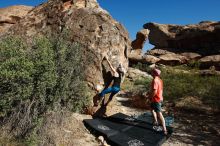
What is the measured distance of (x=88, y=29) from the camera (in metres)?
9.87

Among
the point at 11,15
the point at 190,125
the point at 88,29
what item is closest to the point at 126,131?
the point at 190,125

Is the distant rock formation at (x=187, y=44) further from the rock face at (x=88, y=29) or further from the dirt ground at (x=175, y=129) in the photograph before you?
the rock face at (x=88, y=29)

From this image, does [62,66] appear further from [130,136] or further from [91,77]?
[130,136]

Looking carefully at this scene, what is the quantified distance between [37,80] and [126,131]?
2.75m

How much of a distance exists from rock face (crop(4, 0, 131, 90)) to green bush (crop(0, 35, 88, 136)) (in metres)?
0.65

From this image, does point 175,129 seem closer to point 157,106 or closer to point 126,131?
point 157,106

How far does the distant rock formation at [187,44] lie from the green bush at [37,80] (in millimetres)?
19521

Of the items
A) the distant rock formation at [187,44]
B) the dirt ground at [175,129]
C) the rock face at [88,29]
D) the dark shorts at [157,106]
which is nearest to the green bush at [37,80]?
the dirt ground at [175,129]

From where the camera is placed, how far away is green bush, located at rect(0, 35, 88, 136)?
6902 mm

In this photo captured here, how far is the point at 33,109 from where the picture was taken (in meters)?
7.08

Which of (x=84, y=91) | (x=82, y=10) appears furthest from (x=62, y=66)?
(x=82, y=10)

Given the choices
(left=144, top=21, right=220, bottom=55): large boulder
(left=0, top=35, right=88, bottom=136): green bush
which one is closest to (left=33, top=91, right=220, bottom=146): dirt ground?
(left=0, top=35, right=88, bottom=136): green bush

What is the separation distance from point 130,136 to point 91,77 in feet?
8.30

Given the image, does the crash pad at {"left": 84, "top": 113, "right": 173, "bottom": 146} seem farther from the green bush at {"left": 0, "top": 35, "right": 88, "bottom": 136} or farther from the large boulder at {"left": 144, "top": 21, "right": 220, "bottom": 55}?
the large boulder at {"left": 144, "top": 21, "right": 220, "bottom": 55}
